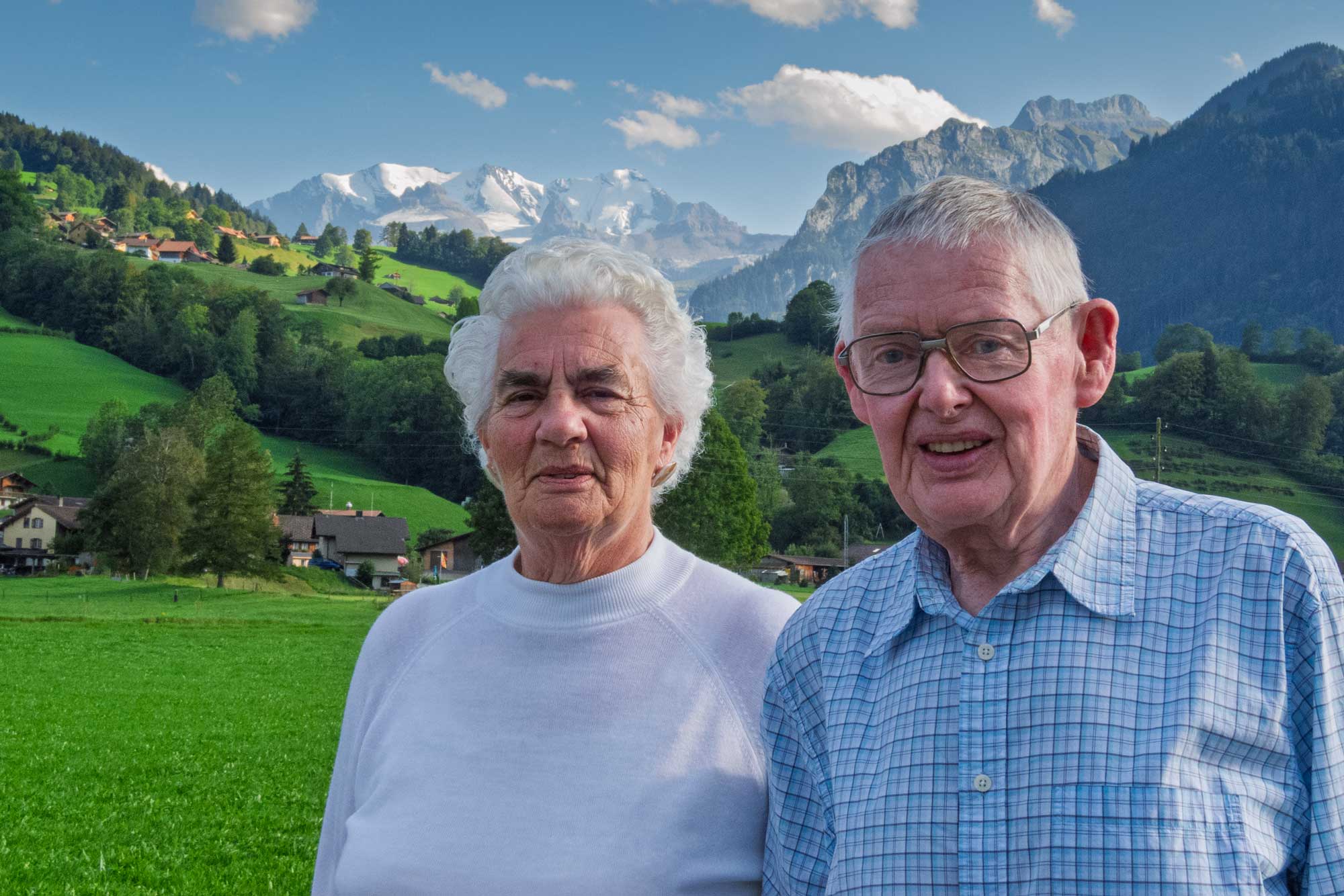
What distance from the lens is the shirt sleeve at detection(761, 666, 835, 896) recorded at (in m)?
2.65

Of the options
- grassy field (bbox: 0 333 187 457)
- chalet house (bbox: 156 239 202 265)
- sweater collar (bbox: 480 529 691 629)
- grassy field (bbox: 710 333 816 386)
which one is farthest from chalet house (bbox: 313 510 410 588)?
chalet house (bbox: 156 239 202 265)

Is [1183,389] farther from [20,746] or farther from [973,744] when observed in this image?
A: [973,744]

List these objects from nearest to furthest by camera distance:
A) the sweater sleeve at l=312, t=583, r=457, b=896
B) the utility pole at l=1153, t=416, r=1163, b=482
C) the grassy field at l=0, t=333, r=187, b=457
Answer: the sweater sleeve at l=312, t=583, r=457, b=896 → the utility pole at l=1153, t=416, r=1163, b=482 → the grassy field at l=0, t=333, r=187, b=457

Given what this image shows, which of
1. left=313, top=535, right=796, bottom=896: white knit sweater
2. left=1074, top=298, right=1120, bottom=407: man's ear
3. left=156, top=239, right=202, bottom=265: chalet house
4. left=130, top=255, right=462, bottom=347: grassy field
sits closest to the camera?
left=1074, top=298, right=1120, bottom=407: man's ear

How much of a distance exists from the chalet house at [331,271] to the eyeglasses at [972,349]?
163m

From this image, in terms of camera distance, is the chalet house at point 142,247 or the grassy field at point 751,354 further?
the chalet house at point 142,247

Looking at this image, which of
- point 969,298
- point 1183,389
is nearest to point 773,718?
point 969,298

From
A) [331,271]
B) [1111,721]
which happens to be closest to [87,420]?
[331,271]

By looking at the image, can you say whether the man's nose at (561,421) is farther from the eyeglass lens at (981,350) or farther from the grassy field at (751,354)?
the grassy field at (751,354)

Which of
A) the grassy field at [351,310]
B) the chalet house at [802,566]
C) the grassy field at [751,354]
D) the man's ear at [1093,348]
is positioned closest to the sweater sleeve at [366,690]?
the man's ear at [1093,348]

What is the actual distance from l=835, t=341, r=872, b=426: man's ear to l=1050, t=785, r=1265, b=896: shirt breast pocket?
0.97 m

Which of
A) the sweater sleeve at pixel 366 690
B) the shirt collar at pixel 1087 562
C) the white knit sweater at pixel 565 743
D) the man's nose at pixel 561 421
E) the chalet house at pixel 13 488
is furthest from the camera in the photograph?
the chalet house at pixel 13 488

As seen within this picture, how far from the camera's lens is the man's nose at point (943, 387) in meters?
2.42

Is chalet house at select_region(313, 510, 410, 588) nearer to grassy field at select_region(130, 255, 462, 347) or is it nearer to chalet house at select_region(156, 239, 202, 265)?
grassy field at select_region(130, 255, 462, 347)
